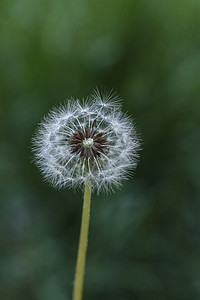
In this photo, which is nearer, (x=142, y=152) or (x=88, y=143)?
(x=88, y=143)

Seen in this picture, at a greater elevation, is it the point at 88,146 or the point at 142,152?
the point at 142,152

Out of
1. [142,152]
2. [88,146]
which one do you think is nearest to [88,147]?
[88,146]

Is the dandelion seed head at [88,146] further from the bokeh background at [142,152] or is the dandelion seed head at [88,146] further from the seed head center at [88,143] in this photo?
the bokeh background at [142,152]

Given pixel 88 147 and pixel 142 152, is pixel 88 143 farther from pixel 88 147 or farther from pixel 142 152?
pixel 142 152

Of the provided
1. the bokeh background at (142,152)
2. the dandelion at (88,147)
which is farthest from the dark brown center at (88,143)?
the bokeh background at (142,152)

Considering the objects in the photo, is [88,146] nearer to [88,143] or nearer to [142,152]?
[88,143]

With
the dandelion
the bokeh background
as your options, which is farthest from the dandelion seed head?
the bokeh background
